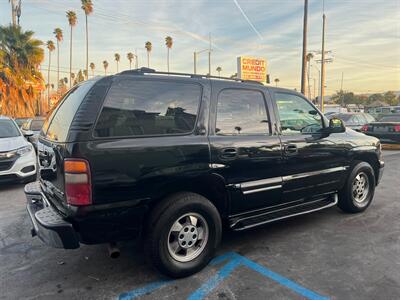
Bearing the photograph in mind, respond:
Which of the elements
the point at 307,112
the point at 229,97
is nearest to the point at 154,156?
the point at 229,97

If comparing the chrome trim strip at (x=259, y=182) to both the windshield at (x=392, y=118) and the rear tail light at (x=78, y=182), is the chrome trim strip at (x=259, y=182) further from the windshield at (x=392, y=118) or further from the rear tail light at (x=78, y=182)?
the windshield at (x=392, y=118)

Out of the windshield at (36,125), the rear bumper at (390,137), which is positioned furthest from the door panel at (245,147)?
the windshield at (36,125)

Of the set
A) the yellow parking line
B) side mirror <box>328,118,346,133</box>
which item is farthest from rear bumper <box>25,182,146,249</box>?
the yellow parking line

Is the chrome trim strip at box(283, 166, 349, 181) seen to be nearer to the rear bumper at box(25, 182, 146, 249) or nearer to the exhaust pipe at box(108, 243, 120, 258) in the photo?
the rear bumper at box(25, 182, 146, 249)

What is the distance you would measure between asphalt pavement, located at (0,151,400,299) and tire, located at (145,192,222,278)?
0.14 meters

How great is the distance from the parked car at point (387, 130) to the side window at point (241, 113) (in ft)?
34.1

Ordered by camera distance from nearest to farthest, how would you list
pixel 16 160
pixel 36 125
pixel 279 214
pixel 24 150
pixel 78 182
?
pixel 78 182 → pixel 279 214 → pixel 16 160 → pixel 24 150 → pixel 36 125

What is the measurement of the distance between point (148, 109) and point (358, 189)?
3695mm

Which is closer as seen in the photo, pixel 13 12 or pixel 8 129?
pixel 8 129

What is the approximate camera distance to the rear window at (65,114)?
3055 mm

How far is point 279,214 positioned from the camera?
4.11 meters

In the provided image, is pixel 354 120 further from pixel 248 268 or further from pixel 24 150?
pixel 248 268

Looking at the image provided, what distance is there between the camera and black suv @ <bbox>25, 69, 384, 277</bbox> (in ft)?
9.32

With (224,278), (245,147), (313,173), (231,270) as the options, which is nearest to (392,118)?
(313,173)
